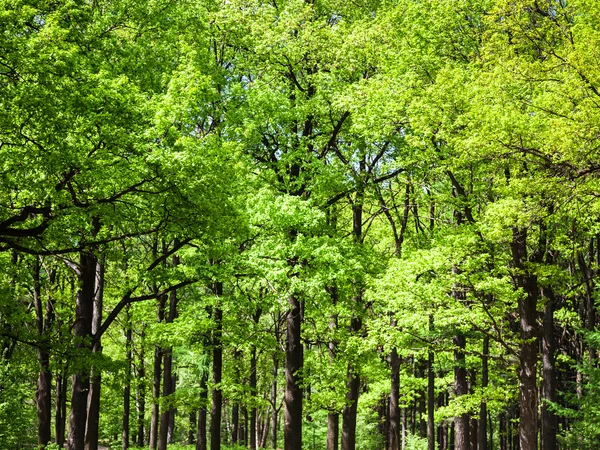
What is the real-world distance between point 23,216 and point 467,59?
1474 centimetres

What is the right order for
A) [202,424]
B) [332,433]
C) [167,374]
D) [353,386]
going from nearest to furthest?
[353,386] < [332,433] < [202,424] < [167,374]

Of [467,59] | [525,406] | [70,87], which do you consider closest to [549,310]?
[525,406]

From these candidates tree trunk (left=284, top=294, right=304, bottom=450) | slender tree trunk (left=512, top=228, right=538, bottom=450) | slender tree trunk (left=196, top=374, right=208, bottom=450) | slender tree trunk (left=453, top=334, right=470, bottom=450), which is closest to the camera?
slender tree trunk (left=512, top=228, right=538, bottom=450)

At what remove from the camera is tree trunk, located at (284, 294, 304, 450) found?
640 inches

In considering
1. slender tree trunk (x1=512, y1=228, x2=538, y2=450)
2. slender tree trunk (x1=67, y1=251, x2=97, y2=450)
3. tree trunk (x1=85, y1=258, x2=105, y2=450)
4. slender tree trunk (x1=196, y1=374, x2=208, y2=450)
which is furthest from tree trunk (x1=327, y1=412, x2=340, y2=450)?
slender tree trunk (x1=67, y1=251, x2=97, y2=450)

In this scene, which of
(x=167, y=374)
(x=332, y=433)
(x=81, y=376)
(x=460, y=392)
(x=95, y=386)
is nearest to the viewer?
(x=81, y=376)

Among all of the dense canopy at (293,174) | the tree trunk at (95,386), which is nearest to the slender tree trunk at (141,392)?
the dense canopy at (293,174)

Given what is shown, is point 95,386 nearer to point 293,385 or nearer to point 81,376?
point 81,376

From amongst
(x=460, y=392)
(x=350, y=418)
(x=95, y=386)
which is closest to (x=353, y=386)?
(x=350, y=418)

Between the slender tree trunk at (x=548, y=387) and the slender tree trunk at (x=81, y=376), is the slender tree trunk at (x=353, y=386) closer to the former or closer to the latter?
the slender tree trunk at (x=548, y=387)

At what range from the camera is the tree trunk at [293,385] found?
16250mm

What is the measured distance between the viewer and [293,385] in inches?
656

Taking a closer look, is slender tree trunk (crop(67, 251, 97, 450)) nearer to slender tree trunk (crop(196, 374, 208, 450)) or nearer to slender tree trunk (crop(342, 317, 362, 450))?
slender tree trunk (crop(196, 374, 208, 450))

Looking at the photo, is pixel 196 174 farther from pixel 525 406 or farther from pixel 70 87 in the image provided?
pixel 525 406
